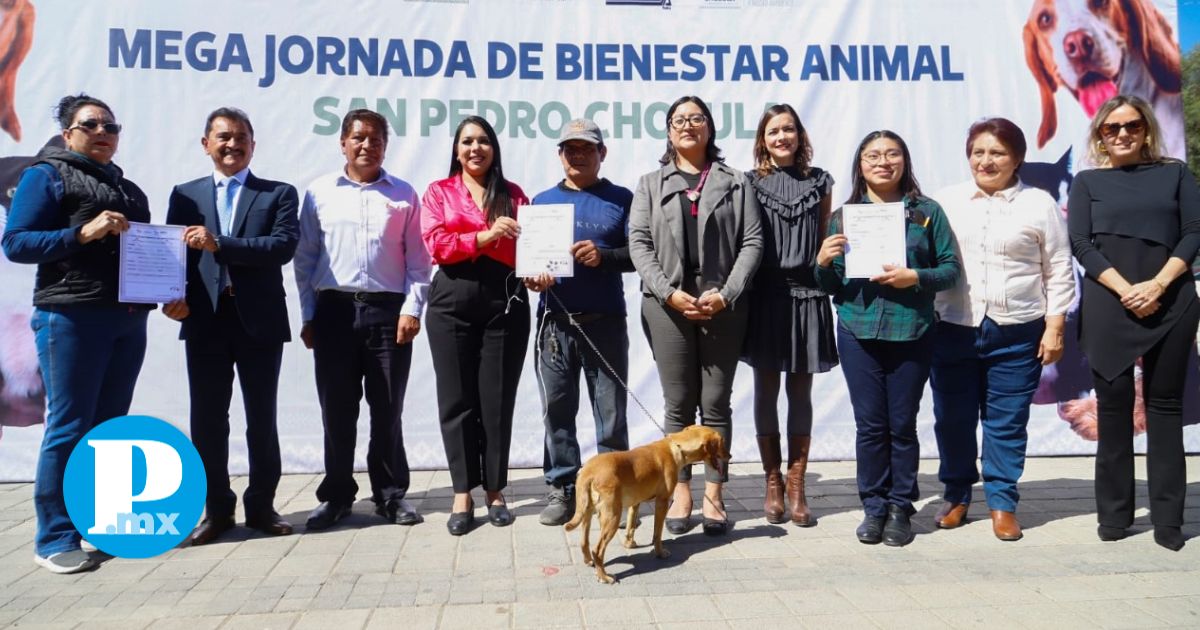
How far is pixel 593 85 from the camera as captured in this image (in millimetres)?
5527

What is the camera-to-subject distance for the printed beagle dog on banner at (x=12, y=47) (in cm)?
507

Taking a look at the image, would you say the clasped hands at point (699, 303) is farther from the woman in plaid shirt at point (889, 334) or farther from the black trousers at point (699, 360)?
the woman in plaid shirt at point (889, 334)

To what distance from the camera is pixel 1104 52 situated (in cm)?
559

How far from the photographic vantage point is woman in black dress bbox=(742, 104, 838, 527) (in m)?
3.83

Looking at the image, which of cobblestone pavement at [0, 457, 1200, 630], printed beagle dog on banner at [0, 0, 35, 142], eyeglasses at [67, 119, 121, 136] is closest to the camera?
cobblestone pavement at [0, 457, 1200, 630]

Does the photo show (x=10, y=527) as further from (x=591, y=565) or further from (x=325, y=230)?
(x=591, y=565)

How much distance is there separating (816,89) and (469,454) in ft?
12.2

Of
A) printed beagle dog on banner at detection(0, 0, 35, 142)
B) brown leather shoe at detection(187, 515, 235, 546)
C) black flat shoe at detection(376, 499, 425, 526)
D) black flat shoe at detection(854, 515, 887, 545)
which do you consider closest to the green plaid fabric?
black flat shoe at detection(854, 515, 887, 545)

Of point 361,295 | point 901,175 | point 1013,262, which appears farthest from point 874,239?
point 361,295

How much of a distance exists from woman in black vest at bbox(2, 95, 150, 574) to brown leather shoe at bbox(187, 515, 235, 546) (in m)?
0.44

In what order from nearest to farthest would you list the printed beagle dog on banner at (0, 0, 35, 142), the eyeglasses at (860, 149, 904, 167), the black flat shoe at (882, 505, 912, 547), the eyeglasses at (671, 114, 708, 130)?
the black flat shoe at (882, 505, 912, 547)
the eyeglasses at (860, 149, 904, 167)
the eyeglasses at (671, 114, 708, 130)
the printed beagle dog on banner at (0, 0, 35, 142)

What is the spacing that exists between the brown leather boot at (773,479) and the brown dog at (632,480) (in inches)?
23.8

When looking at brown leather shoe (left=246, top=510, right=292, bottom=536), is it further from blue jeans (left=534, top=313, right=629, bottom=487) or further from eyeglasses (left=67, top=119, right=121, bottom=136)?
eyeglasses (left=67, top=119, right=121, bottom=136)

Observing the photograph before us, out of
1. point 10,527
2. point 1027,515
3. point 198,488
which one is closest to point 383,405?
point 198,488
